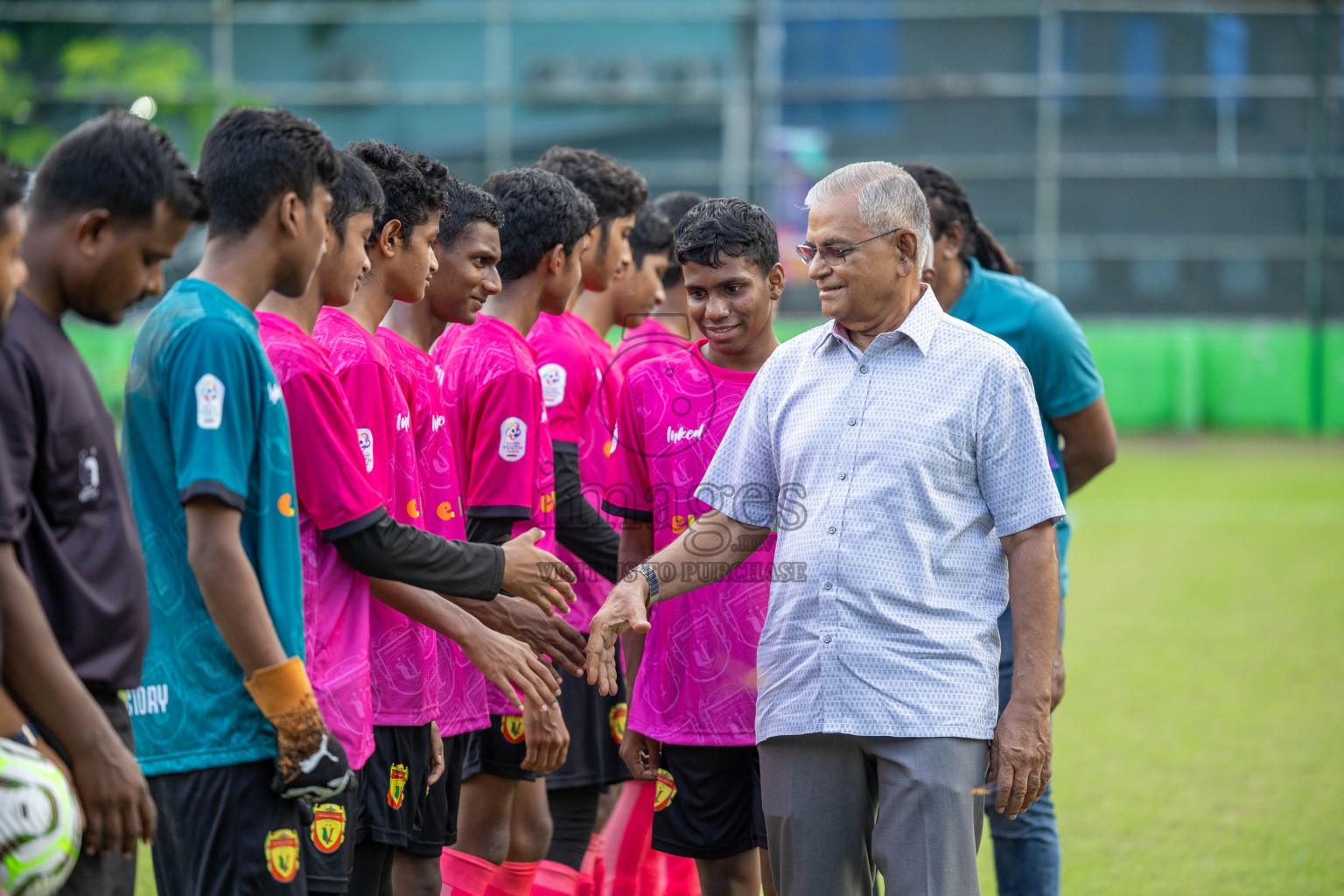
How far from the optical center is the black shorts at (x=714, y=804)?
150 inches

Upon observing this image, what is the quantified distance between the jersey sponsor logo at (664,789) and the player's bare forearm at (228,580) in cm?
162

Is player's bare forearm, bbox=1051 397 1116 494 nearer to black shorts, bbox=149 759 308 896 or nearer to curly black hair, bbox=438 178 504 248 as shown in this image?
curly black hair, bbox=438 178 504 248

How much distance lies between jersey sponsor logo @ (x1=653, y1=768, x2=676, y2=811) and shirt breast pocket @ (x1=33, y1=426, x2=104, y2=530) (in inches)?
78.0

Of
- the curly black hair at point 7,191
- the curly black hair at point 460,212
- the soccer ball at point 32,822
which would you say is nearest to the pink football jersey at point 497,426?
the curly black hair at point 460,212

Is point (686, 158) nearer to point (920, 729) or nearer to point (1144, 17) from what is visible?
point (1144, 17)

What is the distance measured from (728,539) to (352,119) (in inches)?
957

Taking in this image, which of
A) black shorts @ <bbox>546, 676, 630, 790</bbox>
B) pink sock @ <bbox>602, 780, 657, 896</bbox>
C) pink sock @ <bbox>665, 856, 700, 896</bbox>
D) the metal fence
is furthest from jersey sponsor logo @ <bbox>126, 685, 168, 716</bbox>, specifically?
the metal fence

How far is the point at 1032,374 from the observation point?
4566 millimetres

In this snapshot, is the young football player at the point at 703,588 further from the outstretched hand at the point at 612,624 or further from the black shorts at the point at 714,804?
the outstretched hand at the point at 612,624

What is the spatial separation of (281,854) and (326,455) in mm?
794

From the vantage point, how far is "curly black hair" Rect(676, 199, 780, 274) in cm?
390

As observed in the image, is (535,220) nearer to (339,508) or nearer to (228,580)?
(339,508)

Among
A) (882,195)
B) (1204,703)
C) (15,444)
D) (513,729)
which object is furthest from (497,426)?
(1204,703)

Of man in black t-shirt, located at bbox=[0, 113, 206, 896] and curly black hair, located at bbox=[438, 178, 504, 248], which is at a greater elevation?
curly black hair, located at bbox=[438, 178, 504, 248]
